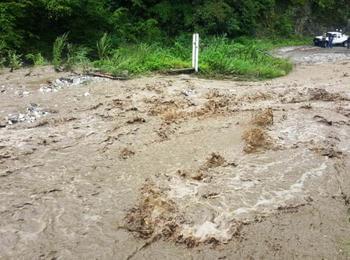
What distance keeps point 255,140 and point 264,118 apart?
3.57 ft

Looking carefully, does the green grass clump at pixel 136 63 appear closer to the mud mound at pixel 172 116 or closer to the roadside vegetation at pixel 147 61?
the roadside vegetation at pixel 147 61

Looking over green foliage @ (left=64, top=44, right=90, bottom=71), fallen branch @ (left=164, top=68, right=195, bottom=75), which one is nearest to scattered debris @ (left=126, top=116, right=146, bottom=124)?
green foliage @ (left=64, top=44, right=90, bottom=71)

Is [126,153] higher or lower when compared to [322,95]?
lower

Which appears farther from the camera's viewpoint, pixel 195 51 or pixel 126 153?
pixel 195 51

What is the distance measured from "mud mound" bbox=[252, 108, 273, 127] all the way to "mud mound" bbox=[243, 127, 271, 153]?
303 mm

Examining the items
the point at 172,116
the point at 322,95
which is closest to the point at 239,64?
the point at 322,95

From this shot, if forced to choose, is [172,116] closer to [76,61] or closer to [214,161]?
[214,161]

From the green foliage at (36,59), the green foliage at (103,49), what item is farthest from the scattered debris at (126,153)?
the green foliage at (103,49)

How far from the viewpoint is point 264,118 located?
8.13 meters

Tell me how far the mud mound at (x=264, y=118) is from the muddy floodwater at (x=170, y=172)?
0.03 m

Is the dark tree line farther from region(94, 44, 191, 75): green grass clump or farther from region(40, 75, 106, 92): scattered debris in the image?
region(40, 75, 106, 92): scattered debris

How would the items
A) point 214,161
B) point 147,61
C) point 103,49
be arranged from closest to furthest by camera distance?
point 214,161
point 147,61
point 103,49

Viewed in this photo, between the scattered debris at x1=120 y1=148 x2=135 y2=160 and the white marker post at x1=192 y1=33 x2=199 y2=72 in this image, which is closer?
the scattered debris at x1=120 y1=148 x2=135 y2=160

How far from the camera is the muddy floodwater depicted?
177 inches
